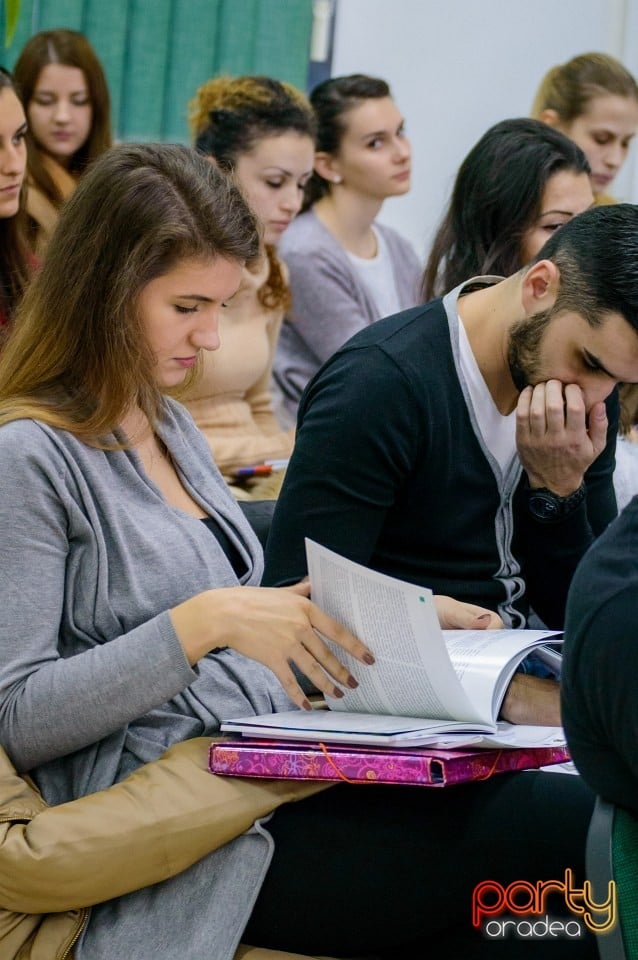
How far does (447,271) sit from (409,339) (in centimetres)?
71

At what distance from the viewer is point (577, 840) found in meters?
1.23

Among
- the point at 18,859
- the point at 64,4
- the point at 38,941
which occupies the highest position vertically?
the point at 64,4

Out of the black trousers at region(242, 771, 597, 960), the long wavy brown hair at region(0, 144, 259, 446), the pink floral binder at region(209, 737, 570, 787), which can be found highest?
the long wavy brown hair at region(0, 144, 259, 446)

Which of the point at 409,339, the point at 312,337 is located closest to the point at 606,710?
the point at 409,339

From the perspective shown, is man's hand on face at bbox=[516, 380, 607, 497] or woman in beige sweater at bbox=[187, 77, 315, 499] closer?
man's hand on face at bbox=[516, 380, 607, 497]

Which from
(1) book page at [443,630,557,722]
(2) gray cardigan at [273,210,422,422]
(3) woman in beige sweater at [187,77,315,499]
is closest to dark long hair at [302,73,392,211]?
(2) gray cardigan at [273,210,422,422]

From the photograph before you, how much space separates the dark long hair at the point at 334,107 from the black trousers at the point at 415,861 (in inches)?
97.6

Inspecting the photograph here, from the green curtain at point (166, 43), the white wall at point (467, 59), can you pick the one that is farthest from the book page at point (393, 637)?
the white wall at point (467, 59)

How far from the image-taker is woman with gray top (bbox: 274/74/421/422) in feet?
10.6

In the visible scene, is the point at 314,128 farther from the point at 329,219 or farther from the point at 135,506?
the point at 135,506

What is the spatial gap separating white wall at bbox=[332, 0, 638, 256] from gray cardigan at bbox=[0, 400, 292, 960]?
3.00m

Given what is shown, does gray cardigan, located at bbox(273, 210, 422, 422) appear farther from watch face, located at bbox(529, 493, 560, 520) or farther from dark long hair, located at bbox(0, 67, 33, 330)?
watch face, located at bbox(529, 493, 560, 520)

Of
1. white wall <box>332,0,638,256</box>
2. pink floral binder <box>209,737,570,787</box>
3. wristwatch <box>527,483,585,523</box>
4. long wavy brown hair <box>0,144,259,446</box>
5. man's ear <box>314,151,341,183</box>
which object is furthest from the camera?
white wall <box>332,0,638,256</box>

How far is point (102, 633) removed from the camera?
1.33 meters
